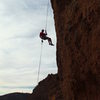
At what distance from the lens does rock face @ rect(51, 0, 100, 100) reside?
565 inches

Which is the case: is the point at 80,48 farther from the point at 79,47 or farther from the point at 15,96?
the point at 15,96

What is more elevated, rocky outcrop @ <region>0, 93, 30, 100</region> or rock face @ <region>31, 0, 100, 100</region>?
rocky outcrop @ <region>0, 93, 30, 100</region>

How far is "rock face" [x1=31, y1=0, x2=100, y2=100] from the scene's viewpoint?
47.1ft

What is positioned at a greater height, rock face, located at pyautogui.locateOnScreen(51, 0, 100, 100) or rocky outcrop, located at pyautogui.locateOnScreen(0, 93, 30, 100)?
rocky outcrop, located at pyautogui.locateOnScreen(0, 93, 30, 100)

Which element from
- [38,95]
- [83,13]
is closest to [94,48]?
[83,13]

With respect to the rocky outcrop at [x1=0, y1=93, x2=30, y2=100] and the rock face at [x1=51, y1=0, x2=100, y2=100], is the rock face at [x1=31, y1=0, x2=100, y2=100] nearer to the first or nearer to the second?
the rock face at [x1=51, y1=0, x2=100, y2=100]

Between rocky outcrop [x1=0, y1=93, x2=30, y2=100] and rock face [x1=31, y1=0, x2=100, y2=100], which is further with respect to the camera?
rocky outcrop [x1=0, y1=93, x2=30, y2=100]

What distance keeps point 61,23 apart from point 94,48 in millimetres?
5646

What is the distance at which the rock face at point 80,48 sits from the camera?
1436 cm

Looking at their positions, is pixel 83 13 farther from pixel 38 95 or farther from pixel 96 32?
pixel 38 95

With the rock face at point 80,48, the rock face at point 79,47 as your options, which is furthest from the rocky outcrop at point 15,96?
the rock face at point 80,48

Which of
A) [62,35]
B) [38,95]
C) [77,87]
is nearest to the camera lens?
[77,87]

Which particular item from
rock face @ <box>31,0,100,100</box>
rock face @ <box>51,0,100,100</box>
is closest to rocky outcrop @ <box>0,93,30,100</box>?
rock face @ <box>31,0,100,100</box>

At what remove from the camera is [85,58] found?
15312 millimetres
